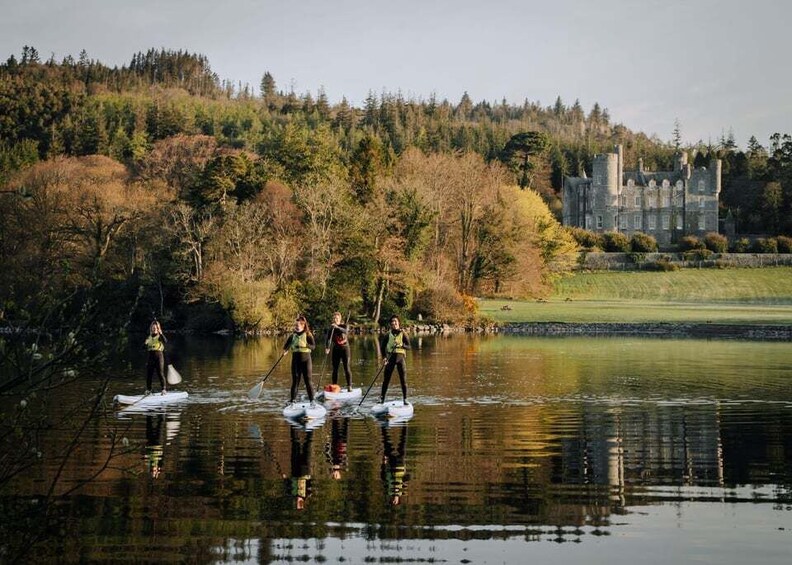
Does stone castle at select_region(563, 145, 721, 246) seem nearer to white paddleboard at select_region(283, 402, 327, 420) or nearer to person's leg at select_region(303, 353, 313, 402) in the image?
person's leg at select_region(303, 353, 313, 402)

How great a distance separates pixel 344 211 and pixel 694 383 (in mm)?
33736

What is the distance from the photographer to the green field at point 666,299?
2509 inches

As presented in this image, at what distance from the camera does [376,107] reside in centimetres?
18988

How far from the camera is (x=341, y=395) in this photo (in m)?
23.7

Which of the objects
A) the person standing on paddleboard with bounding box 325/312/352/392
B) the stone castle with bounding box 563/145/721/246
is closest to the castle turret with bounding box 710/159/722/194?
the stone castle with bounding box 563/145/721/246

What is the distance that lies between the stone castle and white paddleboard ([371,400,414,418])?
10765 cm

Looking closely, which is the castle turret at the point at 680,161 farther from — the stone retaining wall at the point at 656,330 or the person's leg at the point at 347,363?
the person's leg at the point at 347,363

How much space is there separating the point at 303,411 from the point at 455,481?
7427mm

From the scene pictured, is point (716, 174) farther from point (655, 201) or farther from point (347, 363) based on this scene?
point (347, 363)

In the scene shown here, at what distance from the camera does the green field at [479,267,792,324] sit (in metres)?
63.7

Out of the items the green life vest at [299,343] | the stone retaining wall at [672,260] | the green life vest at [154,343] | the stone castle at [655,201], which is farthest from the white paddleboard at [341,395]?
the stone castle at [655,201]

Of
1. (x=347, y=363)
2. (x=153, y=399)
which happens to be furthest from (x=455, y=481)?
(x=153, y=399)

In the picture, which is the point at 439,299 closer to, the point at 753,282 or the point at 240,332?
the point at 240,332

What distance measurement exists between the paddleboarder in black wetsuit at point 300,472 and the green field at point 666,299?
46365 mm
